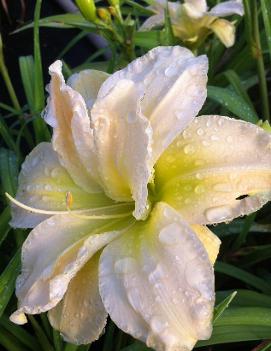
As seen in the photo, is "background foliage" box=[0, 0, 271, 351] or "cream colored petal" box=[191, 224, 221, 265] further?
"background foliage" box=[0, 0, 271, 351]

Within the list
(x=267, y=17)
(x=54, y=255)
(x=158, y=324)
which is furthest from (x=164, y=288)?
(x=267, y=17)

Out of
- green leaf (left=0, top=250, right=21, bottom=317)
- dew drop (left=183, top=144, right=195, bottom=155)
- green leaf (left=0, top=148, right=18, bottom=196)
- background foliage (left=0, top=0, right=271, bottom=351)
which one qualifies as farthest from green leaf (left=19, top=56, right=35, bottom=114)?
dew drop (left=183, top=144, right=195, bottom=155)

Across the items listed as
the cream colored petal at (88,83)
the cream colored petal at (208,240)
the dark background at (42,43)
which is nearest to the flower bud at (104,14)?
the cream colored petal at (88,83)

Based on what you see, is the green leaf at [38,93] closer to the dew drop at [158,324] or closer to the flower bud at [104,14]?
the flower bud at [104,14]

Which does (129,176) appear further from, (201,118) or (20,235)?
(20,235)

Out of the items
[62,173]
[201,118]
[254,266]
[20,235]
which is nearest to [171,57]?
[201,118]

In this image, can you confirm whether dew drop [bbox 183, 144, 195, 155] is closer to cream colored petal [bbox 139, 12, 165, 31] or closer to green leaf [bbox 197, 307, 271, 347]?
green leaf [bbox 197, 307, 271, 347]

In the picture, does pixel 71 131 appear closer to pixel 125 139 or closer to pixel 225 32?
pixel 125 139

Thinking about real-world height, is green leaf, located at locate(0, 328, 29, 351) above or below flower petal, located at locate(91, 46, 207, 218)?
below
